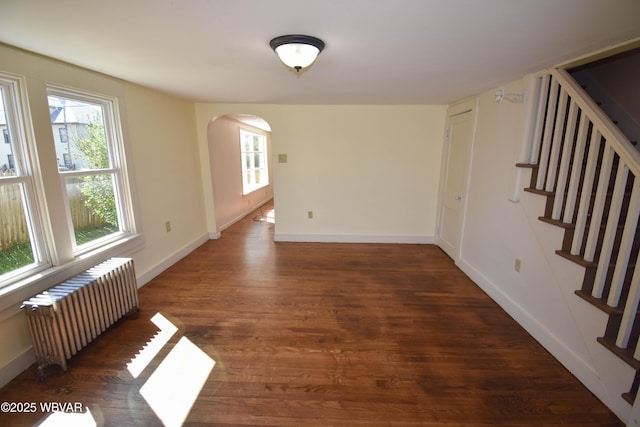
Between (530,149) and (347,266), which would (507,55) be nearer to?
(530,149)

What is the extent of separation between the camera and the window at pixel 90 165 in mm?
2250

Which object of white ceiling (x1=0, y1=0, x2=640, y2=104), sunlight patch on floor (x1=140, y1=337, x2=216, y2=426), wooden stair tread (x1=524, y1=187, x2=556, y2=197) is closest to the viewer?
white ceiling (x1=0, y1=0, x2=640, y2=104)

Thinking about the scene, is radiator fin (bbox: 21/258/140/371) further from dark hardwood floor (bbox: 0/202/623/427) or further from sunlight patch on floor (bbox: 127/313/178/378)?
sunlight patch on floor (bbox: 127/313/178/378)

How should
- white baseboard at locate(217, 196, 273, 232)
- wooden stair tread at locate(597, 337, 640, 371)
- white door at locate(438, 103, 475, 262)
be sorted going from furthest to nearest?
white baseboard at locate(217, 196, 273, 232)
white door at locate(438, 103, 475, 262)
wooden stair tread at locate(597, 337, 640, 371)

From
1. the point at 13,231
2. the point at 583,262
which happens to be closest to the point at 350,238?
the point at 583,262

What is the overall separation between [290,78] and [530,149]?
90.5 inches

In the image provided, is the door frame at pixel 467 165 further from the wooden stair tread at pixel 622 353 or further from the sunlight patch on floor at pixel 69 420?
the sunlight patch on floor at pixel 69 420

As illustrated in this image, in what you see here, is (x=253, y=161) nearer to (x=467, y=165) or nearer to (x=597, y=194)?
(x=467, y=165)

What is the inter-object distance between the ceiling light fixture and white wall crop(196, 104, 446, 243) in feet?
7.98

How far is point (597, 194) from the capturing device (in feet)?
5.87

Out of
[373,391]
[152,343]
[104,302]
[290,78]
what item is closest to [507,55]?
[290,78]

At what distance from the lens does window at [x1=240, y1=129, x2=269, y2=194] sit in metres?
6.49

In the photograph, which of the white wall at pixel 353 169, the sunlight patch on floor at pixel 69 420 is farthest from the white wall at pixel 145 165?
the sunlight patch on floor at pixel 69 420

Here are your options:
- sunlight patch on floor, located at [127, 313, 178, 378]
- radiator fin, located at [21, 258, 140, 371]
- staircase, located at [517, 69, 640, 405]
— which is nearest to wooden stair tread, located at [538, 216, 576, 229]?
staircase, located at [517, 69, 640, 405]
